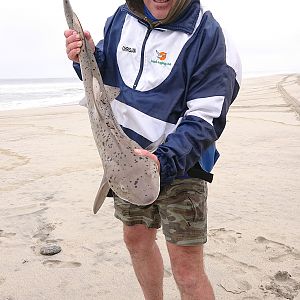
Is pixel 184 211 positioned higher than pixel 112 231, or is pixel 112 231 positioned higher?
pixel 184 211

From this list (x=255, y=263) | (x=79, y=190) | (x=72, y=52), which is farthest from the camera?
(x=79, y=190)

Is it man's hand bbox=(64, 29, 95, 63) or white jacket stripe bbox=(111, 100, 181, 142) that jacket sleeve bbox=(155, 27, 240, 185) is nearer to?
white jacket stripe bbox=(111, 100, 181, 142)

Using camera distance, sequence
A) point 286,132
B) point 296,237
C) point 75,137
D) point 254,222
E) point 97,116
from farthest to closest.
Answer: point 75,137 < point 286,132 < point 254,222 < point 296,237 < point 97,116

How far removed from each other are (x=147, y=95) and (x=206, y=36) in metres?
0.42

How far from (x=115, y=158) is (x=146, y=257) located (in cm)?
92

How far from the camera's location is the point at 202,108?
6.46 feet

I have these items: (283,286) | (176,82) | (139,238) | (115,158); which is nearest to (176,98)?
(176,82)

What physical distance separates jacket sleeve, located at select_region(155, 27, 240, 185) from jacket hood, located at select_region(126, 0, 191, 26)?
7.7 inches

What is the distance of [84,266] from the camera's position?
3348 millimetres

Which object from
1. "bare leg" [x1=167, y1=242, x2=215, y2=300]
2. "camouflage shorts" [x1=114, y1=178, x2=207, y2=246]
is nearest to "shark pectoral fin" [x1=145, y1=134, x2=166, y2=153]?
"camouflage shorts" [x1=114, y1=178, x2=207, y2=246]

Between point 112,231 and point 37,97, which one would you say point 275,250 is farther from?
point 37,97

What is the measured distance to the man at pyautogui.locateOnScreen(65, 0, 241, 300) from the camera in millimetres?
1978

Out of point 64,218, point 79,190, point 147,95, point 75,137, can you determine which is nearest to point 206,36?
point 147,95

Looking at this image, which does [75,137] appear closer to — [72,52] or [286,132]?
[286,132]
